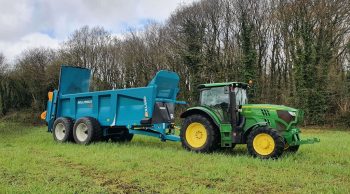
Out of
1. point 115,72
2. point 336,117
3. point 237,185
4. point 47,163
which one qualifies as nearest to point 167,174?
point 237,185

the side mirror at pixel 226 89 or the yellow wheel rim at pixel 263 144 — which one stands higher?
the side mirror at pixel 226 89

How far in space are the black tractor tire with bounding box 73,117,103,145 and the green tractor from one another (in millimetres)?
3190

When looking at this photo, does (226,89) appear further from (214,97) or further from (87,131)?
(87,131)

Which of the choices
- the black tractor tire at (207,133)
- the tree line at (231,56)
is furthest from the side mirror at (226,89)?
the tree line at (231,56)

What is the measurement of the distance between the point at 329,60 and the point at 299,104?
3338 millimetres

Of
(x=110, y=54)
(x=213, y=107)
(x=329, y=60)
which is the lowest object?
(x=213, y=107)

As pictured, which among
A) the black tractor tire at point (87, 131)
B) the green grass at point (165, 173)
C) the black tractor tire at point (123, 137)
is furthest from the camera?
the black tractor tire at point (123, 137)

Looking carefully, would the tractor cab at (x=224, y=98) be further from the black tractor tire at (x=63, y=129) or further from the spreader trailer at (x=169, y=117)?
the black tractor tire at (x=63, y=129)

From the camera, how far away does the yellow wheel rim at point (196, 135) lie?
33.7 ft

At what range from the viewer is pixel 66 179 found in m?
6.73

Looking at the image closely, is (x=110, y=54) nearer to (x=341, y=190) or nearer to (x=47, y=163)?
(x=47, y=163)


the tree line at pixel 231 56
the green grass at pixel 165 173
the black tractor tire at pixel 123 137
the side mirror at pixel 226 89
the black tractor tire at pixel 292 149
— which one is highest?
the tree line at pixel 231 56

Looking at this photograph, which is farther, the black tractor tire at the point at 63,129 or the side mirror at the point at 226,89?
the black tractor tire at the point at 63,129

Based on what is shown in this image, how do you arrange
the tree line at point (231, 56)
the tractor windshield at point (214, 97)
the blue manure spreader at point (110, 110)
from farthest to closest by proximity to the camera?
1. the tree line at point (231, 56)
2. the blue manure spreader at point (110, 110)
3. the tractor windshield at point (214, 97)
